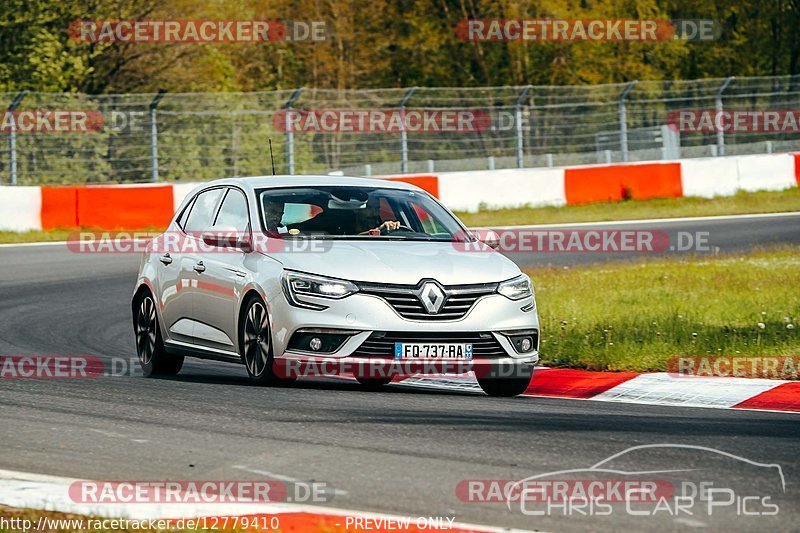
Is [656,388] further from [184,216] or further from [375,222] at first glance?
[184,216]

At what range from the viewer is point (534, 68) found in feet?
174

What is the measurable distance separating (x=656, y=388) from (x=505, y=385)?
103 centimetres

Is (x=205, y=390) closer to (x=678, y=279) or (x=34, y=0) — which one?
(x=678, y=279)

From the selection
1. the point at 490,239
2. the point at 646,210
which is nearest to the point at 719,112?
the point at 646,210

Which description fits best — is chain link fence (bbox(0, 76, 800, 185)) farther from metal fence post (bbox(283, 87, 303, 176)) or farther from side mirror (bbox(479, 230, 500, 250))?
side mirror (bbox(479, 230, 500, 250))

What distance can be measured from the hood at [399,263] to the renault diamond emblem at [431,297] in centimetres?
6

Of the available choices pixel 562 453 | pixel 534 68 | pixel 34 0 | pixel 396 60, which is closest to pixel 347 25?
pixel 396 60

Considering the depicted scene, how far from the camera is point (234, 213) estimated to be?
10.8 meters

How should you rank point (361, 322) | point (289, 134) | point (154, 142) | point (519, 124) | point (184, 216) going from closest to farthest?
point (361, 322) < point (184, 216) < point (154, 142) < point (289, 134) < point (519, 124)

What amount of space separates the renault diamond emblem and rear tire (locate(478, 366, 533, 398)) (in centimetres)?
92

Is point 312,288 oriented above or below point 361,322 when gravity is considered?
above

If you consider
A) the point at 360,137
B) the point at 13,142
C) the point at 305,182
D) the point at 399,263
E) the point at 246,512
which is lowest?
the point at 246,512

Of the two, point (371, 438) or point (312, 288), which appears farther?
point (312, 288)

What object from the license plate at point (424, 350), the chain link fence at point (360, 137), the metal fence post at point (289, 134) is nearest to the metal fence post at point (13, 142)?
the chain link fence at point (360, 137)
